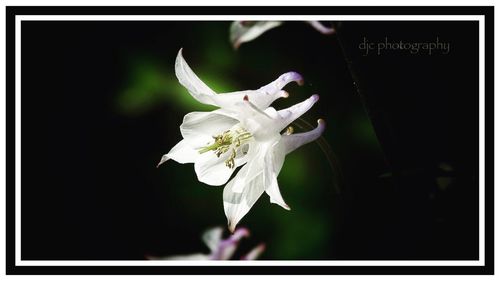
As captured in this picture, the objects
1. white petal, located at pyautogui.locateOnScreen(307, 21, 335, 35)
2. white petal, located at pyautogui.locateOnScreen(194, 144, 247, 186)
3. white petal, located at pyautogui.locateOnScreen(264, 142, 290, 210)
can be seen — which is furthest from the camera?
white petal, located at pyautogui.locateOnScreen(307, 21, 335, 35)

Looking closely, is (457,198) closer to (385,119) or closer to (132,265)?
(385,119)

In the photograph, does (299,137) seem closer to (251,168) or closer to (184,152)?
(251,168)

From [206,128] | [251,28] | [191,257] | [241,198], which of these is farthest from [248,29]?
[191,257]

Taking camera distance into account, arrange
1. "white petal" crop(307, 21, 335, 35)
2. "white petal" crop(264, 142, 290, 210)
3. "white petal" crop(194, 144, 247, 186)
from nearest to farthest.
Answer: "white petal" crop(264, 142, 290, 210), "white petal" crop(194, 144, 247, 186), "white petal" crop(307, 21, 335, 35)

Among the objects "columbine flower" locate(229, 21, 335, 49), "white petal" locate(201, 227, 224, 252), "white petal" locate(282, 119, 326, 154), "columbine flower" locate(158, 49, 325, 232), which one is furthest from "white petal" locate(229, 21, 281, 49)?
"white petal" locate(201, 227, 224, 252)

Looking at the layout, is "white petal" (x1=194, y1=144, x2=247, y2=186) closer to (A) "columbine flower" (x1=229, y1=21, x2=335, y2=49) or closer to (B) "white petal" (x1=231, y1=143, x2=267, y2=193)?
(B) "white petal" (x1=231, y1=143, x2=267, y2=193)

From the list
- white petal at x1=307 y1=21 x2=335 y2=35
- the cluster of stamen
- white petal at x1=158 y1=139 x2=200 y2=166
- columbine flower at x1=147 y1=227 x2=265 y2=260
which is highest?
white petal at x1=307 y1=21 x2=335 y2=35

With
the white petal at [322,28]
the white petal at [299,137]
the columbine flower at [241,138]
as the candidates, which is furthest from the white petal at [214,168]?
the white petal at [322,28]
